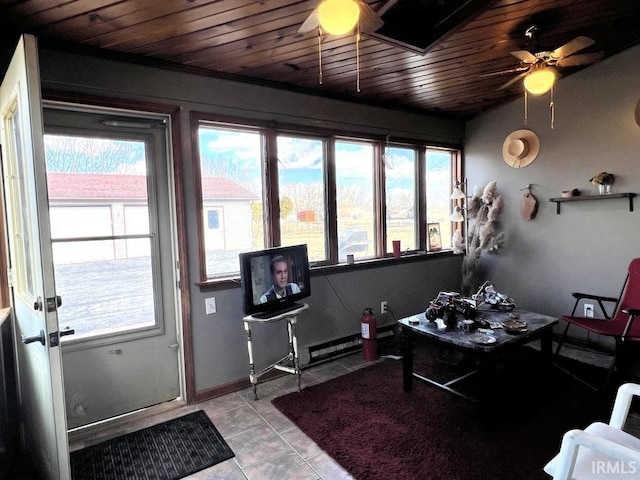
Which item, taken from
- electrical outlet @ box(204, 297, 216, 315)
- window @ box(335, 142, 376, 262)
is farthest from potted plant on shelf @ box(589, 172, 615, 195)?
electrical outlet @ box(204, 297, 216, 315)

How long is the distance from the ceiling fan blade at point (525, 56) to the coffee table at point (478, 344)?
6.02 ft

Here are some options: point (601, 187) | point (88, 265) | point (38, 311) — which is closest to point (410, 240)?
point (601, 187)

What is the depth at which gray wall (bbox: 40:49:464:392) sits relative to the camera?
95.1 inches

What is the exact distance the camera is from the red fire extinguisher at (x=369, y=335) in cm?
340

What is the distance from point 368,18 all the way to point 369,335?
2.53m

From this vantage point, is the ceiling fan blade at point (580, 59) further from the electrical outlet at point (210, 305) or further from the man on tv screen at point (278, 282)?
the electrical outlet at point (210, 305)

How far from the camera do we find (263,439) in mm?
2309

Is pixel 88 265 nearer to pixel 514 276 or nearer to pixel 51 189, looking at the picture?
pixel 51 189

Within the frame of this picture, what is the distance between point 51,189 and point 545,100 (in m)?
4.34

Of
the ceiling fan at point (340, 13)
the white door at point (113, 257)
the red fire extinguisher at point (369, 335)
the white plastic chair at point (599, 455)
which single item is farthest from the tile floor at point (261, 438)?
the ceiling fan at point (340, 13)

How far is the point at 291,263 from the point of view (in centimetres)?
296

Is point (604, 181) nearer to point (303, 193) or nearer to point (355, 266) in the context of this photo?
point (355, 266)

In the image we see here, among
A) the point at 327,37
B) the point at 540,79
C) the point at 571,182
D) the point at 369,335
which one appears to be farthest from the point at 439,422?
the point at 571,182

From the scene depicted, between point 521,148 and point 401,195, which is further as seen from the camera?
point 401,195
